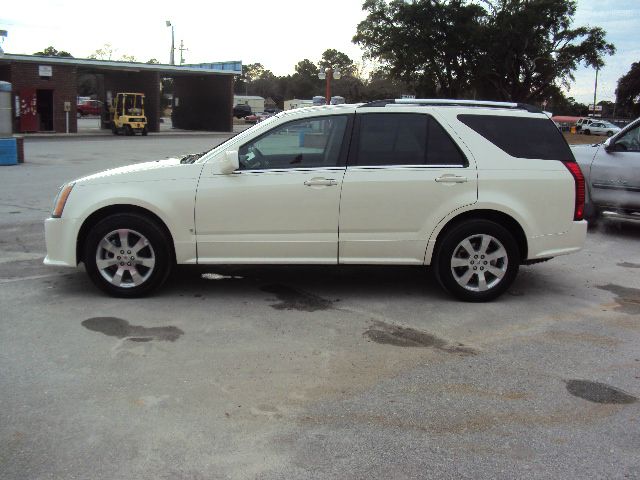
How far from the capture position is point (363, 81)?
74.3m

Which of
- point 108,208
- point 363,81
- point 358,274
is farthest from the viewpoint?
point 363,81

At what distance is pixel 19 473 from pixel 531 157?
16.0 ft

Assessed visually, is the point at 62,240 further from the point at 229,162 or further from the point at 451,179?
the point at 451,179

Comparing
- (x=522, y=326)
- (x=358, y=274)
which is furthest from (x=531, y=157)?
(x=358, y=274)

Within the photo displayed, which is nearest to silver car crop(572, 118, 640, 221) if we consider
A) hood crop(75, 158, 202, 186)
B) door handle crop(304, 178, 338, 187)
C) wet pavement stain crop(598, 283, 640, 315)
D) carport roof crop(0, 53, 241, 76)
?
wet pavement stain crop(598, 283, 640, 315)

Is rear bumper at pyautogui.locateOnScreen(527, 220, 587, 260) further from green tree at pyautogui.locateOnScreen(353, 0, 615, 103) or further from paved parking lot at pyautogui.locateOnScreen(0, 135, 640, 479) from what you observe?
green tree at pyautogui.locateOnScreen(353, 0, 615, 103)

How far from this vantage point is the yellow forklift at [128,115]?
36.1 m

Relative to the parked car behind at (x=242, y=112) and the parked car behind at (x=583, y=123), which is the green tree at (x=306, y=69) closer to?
the parked car behind at (x=242, y=112)

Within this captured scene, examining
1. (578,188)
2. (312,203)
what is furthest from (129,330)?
(578,188)

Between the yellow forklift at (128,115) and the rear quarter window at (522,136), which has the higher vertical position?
the yellow forklift at (128,115)

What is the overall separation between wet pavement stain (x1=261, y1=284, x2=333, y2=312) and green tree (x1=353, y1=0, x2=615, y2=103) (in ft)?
163

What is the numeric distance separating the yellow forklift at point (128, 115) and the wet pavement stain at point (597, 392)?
1370 inches

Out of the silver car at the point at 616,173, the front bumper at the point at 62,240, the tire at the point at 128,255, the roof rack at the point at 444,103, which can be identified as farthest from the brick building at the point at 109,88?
the roof rack at the point at 444,103

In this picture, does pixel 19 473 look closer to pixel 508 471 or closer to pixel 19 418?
pixel 19 418
